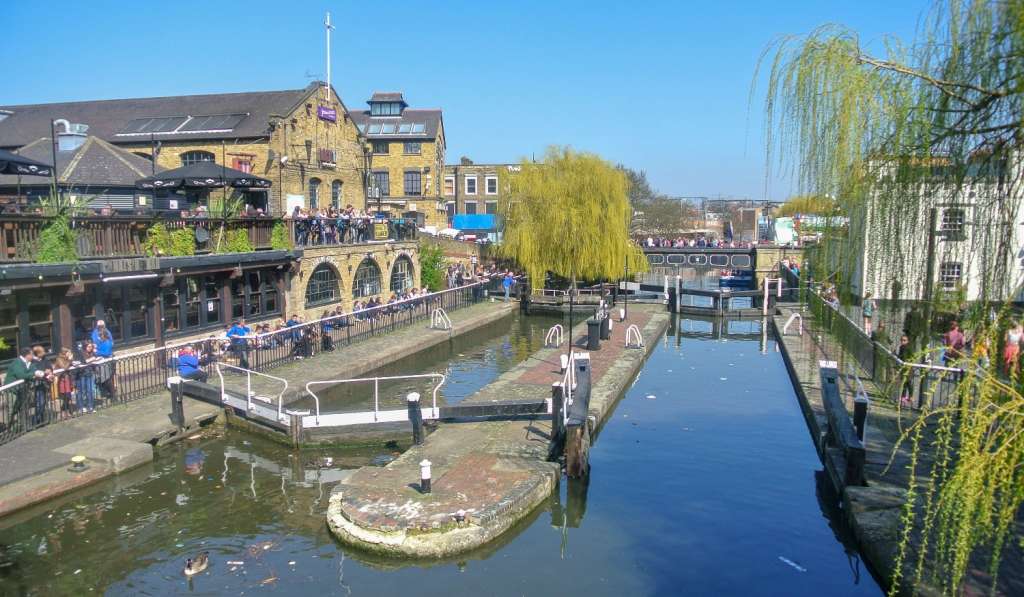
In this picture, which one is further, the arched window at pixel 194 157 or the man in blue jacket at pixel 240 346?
the arched window at pixel 194 157

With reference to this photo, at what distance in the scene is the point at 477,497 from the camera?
9867 mm

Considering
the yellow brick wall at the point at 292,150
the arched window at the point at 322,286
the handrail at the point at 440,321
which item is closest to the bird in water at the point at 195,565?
the arched window at the point at 322,286

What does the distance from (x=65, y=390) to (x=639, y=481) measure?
998 cm

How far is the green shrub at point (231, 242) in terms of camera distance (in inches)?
753

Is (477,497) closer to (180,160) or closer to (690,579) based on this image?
(690,579)

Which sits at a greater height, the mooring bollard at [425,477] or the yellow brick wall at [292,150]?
the yellow brick wall at [292,150]

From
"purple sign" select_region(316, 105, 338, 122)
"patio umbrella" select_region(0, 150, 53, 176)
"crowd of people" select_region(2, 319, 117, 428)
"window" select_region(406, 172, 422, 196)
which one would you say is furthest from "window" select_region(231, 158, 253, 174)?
"window" select_region(406, 172, 422, 196)

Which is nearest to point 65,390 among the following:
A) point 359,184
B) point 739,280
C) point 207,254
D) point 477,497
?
point 207,254

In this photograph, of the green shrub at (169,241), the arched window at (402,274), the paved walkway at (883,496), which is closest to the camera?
the paved walkway at (883,496)

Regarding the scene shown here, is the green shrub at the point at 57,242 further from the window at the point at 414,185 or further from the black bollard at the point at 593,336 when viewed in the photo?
the window at the point at 414,185

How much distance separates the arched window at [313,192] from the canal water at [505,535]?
17199 mm

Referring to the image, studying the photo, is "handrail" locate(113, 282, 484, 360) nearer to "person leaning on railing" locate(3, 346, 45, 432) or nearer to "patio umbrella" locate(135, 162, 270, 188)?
"person leaning on railing" locate(3, 346, 45, 432)

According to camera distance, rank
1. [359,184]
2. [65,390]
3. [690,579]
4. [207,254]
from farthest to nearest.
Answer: [359,184] < [207,254] < [65,390] < [690,579]

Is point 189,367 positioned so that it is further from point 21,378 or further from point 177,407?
point 21,378
